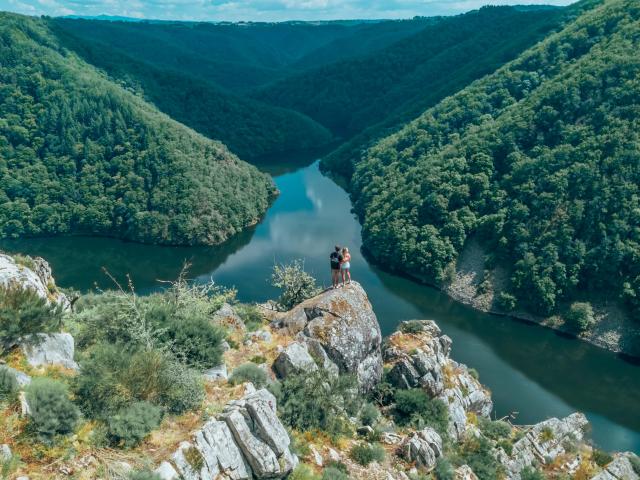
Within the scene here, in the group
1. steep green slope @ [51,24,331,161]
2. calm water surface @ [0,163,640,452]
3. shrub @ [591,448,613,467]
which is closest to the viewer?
shrub @ [591,448,613,467]

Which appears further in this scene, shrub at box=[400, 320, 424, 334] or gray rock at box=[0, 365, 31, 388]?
shrub at box=[400, 320, 424, 334]

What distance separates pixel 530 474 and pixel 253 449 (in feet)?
41.2

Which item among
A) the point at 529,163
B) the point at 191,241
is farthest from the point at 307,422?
the point at 191,241

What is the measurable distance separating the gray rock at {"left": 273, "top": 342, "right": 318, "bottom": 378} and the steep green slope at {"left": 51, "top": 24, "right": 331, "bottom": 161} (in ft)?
367

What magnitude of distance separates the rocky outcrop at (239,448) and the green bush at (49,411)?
242cm

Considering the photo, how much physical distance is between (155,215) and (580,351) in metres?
57.8

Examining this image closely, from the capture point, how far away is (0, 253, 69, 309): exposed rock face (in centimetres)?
1579

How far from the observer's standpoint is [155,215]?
247 ft

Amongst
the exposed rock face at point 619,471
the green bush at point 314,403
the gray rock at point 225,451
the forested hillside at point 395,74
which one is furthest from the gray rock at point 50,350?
the forested hillside at point 395,74

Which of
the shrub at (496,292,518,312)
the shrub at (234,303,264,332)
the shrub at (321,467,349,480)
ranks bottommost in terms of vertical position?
the shrub at (496,292,518,312)

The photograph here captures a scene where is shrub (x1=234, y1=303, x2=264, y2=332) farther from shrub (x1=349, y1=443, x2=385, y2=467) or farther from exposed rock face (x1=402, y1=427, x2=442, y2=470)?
exposed rock face (x1=402, y1=427, x2=442, y2=470)

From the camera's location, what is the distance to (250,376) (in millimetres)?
15258

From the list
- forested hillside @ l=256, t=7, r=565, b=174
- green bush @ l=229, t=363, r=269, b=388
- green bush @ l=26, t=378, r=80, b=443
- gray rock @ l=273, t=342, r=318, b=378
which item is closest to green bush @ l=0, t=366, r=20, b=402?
green bush @ l=26, t=378, r=80, b=443

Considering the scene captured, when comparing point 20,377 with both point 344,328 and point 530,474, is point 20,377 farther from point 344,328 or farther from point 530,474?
point 530,474
